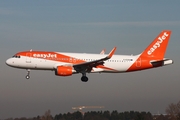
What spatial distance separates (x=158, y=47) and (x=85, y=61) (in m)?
13.5

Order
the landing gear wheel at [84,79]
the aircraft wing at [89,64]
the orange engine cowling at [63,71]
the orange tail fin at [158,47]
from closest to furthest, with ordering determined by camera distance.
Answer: the aircraft wing at [89,64]
the orange engine cowling at [63,71]
the landing gear wheel at [84,79]
the orange tail fin at [158,47]

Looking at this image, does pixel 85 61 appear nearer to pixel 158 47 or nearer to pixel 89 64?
pixel 89 64

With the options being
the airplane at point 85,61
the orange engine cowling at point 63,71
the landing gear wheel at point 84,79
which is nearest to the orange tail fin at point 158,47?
the airplane at point 85,61

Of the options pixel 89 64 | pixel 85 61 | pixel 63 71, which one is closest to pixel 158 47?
pixel 85 61

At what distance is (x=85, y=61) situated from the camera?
6969 centimetres

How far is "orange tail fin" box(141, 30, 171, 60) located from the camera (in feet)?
245

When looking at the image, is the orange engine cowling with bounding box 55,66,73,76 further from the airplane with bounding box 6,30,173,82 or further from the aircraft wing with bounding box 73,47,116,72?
the aircraft wing with bounding box 73,47,116,72

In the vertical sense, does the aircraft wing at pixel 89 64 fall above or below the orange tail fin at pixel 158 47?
below

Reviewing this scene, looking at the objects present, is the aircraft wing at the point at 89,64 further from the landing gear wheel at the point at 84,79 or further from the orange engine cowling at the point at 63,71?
the landing gear wheel at the point at 84,79

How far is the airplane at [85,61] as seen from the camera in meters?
67.5

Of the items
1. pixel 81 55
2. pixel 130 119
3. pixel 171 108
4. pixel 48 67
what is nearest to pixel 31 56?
pixel 48 67

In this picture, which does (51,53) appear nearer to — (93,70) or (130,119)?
(93,70)

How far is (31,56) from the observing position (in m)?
67.8

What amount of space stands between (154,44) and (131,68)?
6981mm
